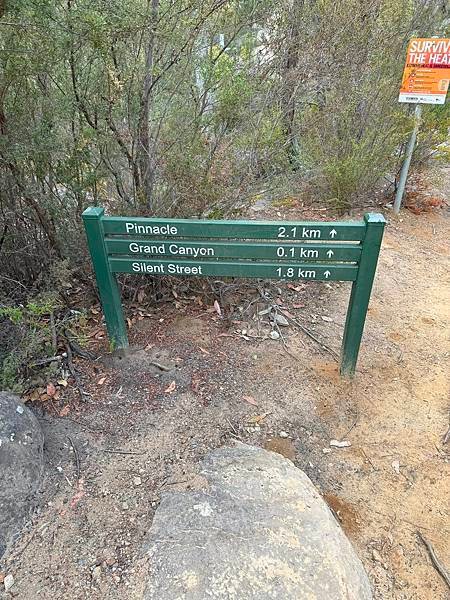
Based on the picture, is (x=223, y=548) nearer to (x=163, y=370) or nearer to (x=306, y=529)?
(x=306, y=529)

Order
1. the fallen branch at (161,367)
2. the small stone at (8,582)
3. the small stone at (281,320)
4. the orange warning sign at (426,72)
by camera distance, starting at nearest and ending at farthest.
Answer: the small stone at (8,582) < the fallen branch at (161,367) < the small stone at (281,320) < the orange warning sign at (426,72)

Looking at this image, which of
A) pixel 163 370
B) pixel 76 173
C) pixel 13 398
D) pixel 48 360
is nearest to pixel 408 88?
pixel 76 173

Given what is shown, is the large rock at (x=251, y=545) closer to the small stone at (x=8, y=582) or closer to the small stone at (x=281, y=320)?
the small stone at (x=8, y=582)

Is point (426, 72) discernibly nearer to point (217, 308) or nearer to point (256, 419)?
point (217, 308)

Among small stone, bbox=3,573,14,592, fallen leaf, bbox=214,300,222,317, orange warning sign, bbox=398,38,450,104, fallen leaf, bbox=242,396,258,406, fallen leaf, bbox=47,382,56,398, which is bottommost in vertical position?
fallen leaf, bbox=242,396,258,406

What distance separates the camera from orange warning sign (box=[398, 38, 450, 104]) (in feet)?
16.3

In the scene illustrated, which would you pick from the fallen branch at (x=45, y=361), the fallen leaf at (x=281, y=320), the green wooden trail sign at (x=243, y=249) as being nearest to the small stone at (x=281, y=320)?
the fallen leaf at (x=281, y=320)

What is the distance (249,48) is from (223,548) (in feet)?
11.1

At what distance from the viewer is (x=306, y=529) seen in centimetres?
198

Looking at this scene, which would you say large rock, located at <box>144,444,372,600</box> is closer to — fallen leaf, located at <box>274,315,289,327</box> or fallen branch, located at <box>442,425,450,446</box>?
fallen branch, located at <box>442,425,450,446</box>

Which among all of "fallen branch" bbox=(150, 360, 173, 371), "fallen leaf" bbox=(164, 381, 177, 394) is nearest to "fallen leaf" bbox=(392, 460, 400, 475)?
"fallen leaf" bbox=(164, 381, 177, 394)

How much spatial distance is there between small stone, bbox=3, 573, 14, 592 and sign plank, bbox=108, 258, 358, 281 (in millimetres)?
1695

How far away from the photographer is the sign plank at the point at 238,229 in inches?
101

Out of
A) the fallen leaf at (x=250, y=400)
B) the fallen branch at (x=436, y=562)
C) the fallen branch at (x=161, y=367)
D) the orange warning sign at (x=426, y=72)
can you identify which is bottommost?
the fallen branch at (x=436, y=562)
